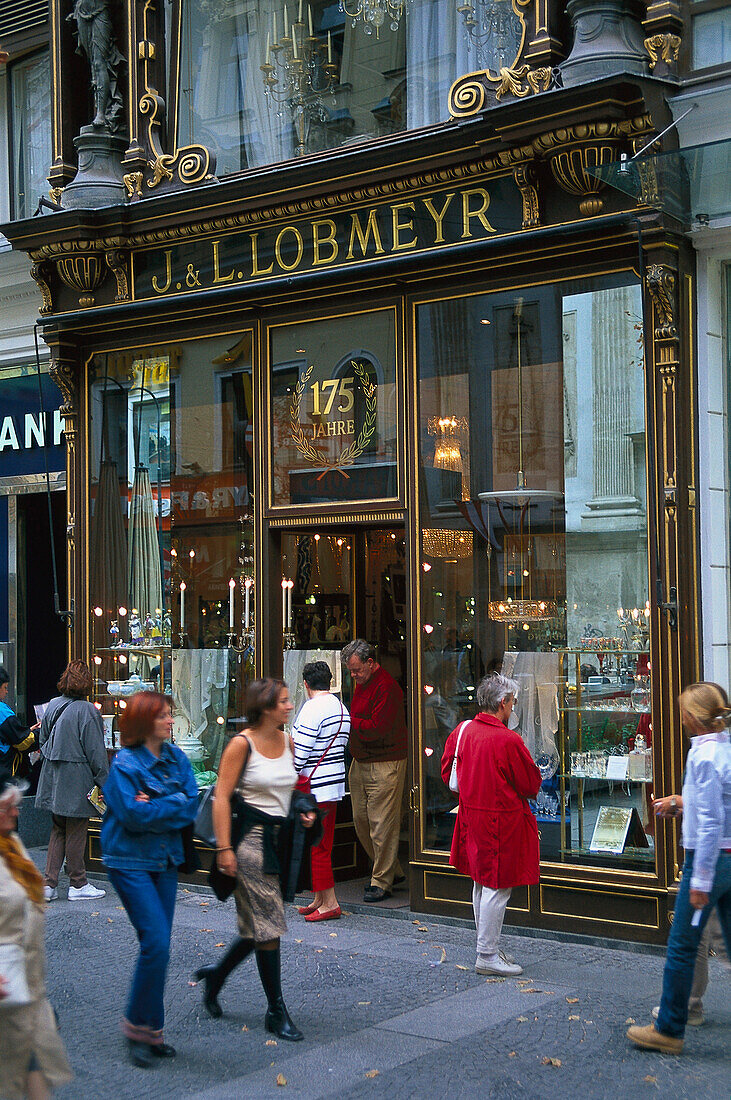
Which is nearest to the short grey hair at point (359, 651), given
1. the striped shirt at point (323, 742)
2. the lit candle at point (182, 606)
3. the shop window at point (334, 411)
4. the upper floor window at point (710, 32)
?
the striped shirt at point (323, 742)

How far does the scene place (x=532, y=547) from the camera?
920 cm

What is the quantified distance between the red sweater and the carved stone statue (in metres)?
5.39

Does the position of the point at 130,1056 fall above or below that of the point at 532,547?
below

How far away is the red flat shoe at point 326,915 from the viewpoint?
9.22m

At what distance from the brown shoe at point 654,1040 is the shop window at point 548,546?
2.19 m

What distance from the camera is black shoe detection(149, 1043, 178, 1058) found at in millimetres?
6117

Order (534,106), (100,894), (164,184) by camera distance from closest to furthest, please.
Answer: (534,106)
(100,894)
(164,184)

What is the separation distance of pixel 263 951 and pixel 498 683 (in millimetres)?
2251

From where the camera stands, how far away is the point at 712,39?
27.5ft

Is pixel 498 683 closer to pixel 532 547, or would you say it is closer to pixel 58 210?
pixel 532 547

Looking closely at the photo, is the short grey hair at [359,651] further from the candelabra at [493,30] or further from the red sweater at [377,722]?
the candelabra at [493,30]

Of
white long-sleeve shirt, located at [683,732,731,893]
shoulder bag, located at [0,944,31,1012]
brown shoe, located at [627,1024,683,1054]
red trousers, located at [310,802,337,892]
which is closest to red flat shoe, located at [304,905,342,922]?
red trousers, located at [310,802,337,892]

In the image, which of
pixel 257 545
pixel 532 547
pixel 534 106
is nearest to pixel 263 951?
pixel 532 547

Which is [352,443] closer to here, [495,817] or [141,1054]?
[495,817]
